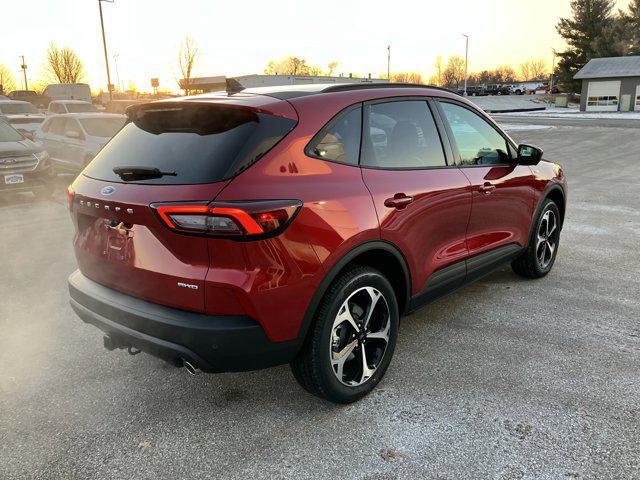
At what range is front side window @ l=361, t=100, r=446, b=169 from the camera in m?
3.12

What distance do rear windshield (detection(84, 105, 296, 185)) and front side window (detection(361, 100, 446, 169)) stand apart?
1.93 feet

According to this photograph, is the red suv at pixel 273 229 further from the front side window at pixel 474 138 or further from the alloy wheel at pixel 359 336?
the front side window at pixel 474 138

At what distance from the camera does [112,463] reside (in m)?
2.64

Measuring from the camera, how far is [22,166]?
9578 mm

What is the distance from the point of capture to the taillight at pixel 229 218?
94.3 inches

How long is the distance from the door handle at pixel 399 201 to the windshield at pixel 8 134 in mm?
9419

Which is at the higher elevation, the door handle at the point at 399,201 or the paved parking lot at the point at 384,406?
the door handle at the point at 399,201

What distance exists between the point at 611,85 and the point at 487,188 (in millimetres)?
49035

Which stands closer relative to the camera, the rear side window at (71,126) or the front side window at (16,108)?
the rear side window at (71,126)

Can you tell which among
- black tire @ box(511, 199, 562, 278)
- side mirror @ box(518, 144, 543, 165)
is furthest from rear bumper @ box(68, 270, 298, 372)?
black tire @ box(511, 199, 562, 278)

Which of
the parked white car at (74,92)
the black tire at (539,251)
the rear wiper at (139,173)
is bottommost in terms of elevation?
the black tire at (539,251)

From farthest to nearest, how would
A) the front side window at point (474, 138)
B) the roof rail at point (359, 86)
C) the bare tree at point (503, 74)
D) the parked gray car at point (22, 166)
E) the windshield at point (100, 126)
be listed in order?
the bare tree at point (503, 74) → the windshield at point (100, 126) → the parked gray car at point (22, 166) → the front side window at point (474, 138) → the roof rail at point (359, 86)

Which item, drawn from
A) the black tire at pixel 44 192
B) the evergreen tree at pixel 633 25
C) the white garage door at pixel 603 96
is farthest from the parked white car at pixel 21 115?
the evergreen tree at pixel 633 25

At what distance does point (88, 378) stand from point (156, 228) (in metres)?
1.48
